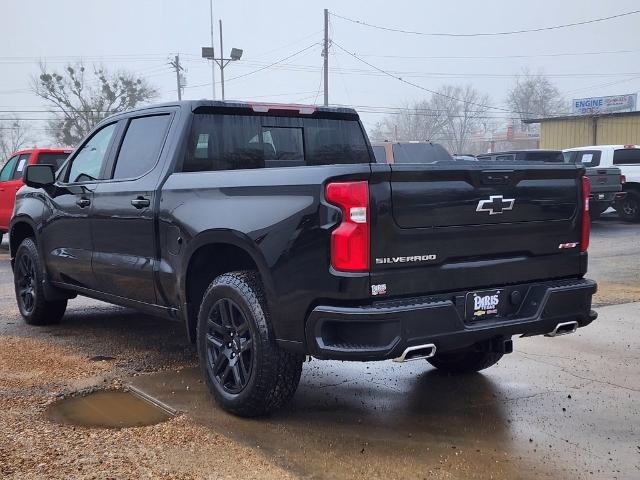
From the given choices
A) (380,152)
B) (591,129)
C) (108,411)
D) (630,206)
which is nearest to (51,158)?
(380,152)

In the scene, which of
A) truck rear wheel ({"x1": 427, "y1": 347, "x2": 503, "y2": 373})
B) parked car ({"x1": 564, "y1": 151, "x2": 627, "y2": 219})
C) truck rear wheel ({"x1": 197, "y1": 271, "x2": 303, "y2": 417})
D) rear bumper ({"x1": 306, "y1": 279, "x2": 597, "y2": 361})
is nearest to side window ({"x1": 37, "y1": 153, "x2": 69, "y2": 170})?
truck rear wheel ({"x1": 197, "y1": 271, "x2": 303, "y2": 417})

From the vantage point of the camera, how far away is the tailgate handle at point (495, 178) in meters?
4.09

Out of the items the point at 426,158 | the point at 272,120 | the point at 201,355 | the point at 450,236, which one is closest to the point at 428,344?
the point at 450,236

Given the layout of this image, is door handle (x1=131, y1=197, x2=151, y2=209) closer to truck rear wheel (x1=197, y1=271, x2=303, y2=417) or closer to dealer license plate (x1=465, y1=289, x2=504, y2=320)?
truck rear wheel (x1=197, y1=271, x2=303, y2=417)

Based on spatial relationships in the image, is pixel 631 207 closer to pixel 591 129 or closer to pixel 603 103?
pixel 591 129

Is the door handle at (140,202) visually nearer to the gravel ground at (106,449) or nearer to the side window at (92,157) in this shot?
the side window at (92,157)

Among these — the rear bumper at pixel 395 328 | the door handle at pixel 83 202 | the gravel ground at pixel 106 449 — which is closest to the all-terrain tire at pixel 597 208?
the door handle at pixel 83 202

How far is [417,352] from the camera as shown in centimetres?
379

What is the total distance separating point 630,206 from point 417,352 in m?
16.7

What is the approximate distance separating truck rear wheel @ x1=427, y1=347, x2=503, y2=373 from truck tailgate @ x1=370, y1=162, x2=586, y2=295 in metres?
1.03

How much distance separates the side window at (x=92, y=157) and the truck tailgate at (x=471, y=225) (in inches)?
120

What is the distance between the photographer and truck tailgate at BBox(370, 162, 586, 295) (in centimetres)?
379

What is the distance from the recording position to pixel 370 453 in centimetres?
392

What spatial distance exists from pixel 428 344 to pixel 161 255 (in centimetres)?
209
